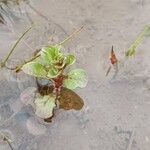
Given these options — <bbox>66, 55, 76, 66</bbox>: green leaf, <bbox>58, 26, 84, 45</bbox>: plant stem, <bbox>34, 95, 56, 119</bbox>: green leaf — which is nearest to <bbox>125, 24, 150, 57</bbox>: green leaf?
<bbox>58, 26, 84, 45</bbox>: plant stem

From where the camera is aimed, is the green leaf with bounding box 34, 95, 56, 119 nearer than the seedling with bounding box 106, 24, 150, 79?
Yes

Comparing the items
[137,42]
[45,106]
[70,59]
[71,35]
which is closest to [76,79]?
[70,59]

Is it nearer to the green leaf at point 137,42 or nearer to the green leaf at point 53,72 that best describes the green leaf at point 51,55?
the green leaf at point 53,72

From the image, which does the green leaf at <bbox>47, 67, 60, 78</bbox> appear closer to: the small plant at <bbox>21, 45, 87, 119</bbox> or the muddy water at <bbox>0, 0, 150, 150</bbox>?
the small plant at <bbox>21, 45, 87, 119</bbox>

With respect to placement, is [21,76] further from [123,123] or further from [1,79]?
[123,123]

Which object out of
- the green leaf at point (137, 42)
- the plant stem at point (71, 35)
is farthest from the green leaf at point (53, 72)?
the green leaf at point (137, 42)

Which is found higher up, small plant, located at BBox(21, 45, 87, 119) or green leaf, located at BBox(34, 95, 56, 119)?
small plant, located at BBox(21, 45, 87, 119)
